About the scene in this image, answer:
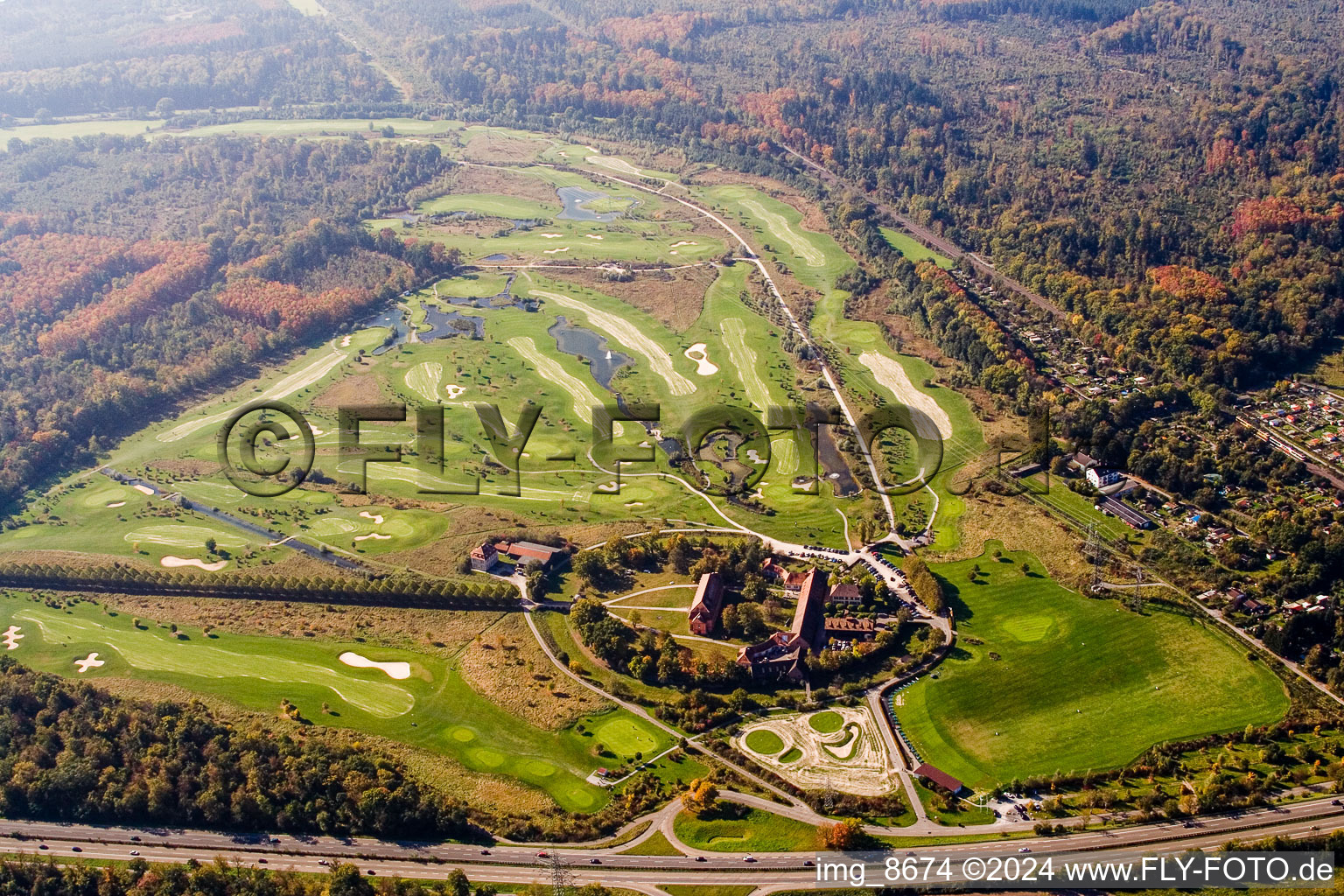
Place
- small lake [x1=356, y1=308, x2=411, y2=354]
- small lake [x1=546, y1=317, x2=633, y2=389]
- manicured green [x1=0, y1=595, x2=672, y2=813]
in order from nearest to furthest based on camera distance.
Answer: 1. manicured green [x1=0, y1=595, x2=672, y2=813]
2. small lake [x1=546, y1=317, x2=633, y2=389]
3. small lake [x1=356, y1=308, x2=411, y2=354]

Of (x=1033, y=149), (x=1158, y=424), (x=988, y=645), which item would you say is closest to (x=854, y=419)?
(x=1158, y=424)

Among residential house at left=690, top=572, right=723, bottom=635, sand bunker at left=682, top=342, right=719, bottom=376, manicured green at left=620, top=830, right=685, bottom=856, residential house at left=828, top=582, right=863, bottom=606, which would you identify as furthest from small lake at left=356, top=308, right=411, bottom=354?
manicured green at left=620, top=830, right=685, bottom=856

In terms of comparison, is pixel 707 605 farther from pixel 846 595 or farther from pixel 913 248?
pixel 913 248

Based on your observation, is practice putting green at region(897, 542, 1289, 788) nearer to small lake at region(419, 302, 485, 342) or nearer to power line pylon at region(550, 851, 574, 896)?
power line pylon at region(550, 851, 574, 896)

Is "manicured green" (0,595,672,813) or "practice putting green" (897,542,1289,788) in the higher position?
"practice putting green" (897,542,1289,788)

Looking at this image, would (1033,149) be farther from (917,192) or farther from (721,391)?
(721,391)
